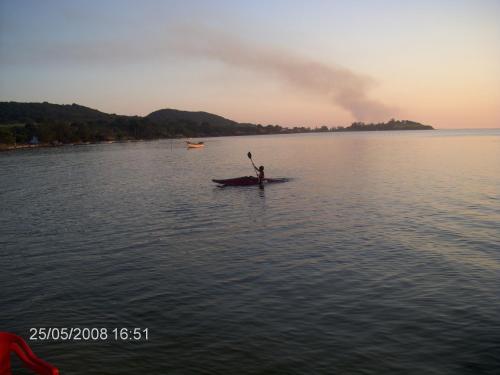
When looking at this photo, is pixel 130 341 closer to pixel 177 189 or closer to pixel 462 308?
pixel 462 308

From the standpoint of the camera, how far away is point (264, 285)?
18.9 metres

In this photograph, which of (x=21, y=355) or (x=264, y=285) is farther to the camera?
(x=264, y=285)

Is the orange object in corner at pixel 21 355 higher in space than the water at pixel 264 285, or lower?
higher

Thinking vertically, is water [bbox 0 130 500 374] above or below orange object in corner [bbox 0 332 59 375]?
below

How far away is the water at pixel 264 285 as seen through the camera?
1306 centimetres

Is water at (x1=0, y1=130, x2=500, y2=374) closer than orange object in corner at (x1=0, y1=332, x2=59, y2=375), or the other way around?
orange object in corner at (x1=0, y1=332, x2=59, y2=375)

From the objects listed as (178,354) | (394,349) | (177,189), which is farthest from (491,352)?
(177,189)

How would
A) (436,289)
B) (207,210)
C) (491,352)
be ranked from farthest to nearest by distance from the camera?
(207,210)
(436,289)
(491,352)

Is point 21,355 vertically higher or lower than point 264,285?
higher

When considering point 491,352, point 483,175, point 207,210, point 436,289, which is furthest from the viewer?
point 483,175

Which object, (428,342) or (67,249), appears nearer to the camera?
(428,342)

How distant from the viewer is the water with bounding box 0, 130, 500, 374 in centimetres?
1306

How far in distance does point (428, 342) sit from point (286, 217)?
69.5ft

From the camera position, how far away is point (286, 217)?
34469mm
